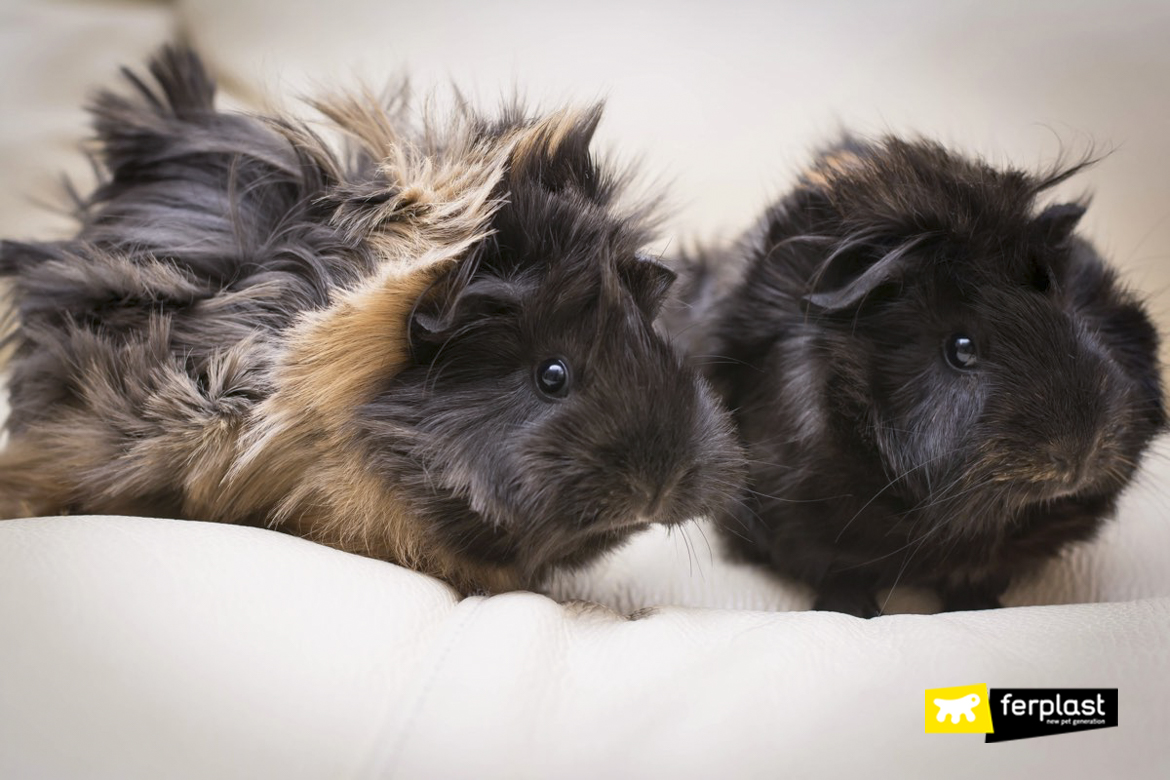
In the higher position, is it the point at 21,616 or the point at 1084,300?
the point at 1084,300

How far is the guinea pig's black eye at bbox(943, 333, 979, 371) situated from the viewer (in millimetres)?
1168

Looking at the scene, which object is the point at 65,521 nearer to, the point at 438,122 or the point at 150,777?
the point at 150,777

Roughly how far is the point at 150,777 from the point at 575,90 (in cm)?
168

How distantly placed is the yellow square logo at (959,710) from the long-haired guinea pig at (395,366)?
0.32 meters

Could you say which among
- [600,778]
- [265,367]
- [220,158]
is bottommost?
[600,778]

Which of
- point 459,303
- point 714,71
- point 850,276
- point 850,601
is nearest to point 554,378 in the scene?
point 459,303

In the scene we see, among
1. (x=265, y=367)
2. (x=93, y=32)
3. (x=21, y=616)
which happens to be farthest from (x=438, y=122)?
(x=93, y=32)

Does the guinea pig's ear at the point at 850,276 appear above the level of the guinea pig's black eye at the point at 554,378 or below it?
above

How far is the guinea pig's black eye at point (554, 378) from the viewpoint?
108 cm

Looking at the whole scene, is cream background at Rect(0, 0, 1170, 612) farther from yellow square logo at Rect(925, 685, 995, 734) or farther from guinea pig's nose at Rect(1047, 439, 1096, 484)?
yellow square logo at Rect(925, 685, 995, 734)

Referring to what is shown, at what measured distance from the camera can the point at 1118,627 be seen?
103cm

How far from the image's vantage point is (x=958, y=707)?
908 millimetres

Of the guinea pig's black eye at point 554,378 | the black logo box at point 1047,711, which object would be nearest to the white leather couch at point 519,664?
the black logo box at point 1047,711

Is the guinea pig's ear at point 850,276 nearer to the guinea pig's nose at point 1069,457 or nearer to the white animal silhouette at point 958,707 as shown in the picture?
the guinea pig's nose at point 1069,457
